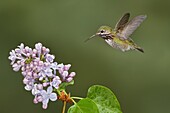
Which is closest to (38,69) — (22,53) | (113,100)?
(22,53)

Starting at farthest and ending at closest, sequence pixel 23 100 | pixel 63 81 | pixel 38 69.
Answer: pixel 23 100 → pixel 63 81 → pixel 38 69

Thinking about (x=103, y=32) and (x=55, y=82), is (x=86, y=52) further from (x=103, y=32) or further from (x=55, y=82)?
(x=55, y=82)

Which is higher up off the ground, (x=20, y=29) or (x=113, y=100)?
(x=20, y=29)

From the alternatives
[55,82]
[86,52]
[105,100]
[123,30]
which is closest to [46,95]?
[55,82]

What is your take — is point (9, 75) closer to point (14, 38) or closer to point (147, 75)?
point (14, 38)

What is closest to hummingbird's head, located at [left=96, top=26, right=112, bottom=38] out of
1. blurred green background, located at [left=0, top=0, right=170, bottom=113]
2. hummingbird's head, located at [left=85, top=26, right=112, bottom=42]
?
hummingbird's head, located at [left=85, top=26, right=112, bottom=42]

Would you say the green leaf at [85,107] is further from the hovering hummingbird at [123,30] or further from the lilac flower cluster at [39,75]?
the hovering hummingbird at [123,30]

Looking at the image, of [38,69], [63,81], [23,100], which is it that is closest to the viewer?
[38,69]

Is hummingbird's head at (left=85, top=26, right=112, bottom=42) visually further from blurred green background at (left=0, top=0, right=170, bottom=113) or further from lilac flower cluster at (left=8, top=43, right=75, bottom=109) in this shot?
blurred green background at (left=0, top=0, right=170, bottom=113)
